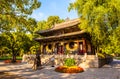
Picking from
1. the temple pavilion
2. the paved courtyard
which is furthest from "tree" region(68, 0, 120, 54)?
the paved courtyard

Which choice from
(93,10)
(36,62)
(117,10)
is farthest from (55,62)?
(117,10)

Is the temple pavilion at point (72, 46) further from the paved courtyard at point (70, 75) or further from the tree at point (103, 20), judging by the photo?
the paved courtyard at point (70, 75)

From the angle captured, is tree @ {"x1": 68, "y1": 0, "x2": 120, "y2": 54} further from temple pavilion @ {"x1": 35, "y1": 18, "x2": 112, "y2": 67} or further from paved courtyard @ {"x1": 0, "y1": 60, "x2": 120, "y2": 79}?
paved courtyard @ {"x1": 0, "y1": 60, "x2": 120, "y2": 79}

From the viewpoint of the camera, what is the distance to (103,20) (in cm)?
2212

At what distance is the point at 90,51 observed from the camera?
30.0 metres

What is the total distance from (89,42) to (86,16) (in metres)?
7.05

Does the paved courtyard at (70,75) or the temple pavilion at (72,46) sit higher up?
the temple pavilion at (72,46)

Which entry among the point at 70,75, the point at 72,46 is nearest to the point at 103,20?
the point at 70,75

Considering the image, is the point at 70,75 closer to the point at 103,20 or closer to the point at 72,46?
the point at 103,20

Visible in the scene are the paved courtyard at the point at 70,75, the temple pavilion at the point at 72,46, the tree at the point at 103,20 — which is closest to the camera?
the paved courtyard at the point at 70,75

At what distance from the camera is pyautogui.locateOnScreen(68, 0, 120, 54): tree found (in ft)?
70.5

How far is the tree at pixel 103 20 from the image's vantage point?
846 inches

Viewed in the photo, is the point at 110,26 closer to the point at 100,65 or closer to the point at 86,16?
the point at 86,16

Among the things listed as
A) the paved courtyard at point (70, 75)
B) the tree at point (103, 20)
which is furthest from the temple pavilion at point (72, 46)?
the paved courtyard at point (70, 75)
